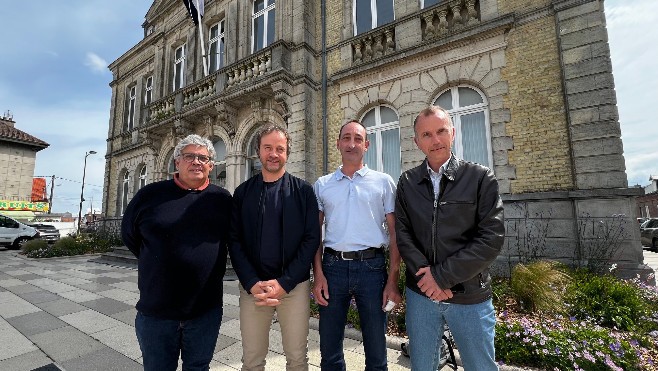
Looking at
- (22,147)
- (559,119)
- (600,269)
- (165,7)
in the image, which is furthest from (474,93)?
(22,147)

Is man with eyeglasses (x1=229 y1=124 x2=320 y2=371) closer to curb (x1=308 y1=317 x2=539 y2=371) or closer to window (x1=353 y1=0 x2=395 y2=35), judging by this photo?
curb (x1=308 y1=317 x2=539 y2=371)

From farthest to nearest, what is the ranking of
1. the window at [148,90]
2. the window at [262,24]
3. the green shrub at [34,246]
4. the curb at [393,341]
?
the window at [148,90], the green shrub at [34,246], the window at [262,24], the curb at [393,341]

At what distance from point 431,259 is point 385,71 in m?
7.26

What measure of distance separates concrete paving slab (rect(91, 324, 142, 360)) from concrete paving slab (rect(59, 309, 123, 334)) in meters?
0.18

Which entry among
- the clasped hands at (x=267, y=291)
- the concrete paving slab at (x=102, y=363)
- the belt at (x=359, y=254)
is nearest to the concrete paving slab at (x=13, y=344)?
the concrete paving slab at (x=102, y=363)

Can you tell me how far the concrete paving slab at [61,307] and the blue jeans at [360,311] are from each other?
5.06 metres

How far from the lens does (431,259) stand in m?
1.83

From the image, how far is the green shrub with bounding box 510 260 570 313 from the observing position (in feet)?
12.9

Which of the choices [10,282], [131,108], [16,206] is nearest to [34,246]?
[10,282]

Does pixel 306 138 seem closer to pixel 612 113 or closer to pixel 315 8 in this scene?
pixel 315 8

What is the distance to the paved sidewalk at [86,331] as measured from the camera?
10.5 ft

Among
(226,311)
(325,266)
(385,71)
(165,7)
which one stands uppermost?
(165,7)

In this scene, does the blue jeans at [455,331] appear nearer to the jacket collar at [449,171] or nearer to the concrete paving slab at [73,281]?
the jacket collar at [449,171]

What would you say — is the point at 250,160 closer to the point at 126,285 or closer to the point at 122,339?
the point at 126,285
